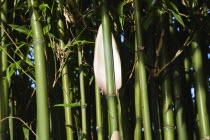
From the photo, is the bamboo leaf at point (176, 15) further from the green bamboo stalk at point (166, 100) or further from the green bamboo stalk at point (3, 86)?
the green bamboo stalk at point (3, 86)

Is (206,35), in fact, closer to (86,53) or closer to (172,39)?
(172,39)

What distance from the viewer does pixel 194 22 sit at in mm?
1456

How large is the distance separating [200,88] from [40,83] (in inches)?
23.0

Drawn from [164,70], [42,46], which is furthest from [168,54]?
[42,46]

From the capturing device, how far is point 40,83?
1.15m

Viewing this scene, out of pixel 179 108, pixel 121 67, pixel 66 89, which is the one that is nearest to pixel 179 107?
pixel 179 108

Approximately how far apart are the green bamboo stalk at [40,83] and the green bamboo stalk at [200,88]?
54 centimetres

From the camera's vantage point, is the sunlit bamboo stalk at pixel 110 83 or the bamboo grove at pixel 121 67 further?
the bamboo grove at pixel 121 67

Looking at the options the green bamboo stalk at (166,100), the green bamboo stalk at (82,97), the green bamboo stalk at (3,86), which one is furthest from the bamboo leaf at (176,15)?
the green bamboo stalk at (3,86)

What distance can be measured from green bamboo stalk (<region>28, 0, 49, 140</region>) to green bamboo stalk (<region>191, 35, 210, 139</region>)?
54cm

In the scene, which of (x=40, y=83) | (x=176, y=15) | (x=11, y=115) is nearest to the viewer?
(x=40, y=83)

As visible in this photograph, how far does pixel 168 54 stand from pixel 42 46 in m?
0.50

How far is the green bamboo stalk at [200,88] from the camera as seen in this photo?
4.48 feet

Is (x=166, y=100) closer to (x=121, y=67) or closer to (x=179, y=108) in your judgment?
(x=179, y=108)
